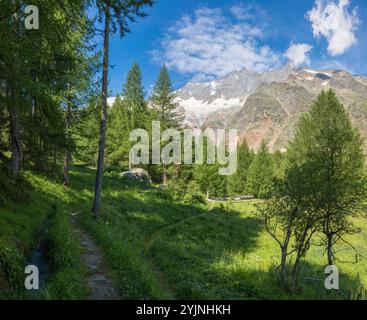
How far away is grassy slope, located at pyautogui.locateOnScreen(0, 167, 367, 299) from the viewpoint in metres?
9.41

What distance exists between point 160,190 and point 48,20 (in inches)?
1030

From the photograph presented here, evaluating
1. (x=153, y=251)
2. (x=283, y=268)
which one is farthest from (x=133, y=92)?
(x=283, y=268)

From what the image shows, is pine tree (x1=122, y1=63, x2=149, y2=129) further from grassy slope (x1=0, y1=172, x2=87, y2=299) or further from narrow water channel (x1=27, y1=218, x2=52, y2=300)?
narrow water channel (x1=27, y1=218, x2=52, y2=300)

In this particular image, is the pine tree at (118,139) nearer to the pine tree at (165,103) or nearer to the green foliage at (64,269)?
the pine tree at (165,103)

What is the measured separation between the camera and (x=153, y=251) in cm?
1516

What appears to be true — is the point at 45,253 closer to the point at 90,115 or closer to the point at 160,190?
the point at 90,115

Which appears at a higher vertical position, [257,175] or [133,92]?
[133,92]

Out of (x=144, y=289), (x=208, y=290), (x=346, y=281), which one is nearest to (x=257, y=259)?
(x=346, y=281)

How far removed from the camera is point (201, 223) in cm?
2708

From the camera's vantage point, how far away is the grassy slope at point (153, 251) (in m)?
9.41

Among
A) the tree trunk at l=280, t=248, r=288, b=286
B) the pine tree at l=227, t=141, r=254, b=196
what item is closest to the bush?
the tree trunk at l=280, t=248, r=288, b=286

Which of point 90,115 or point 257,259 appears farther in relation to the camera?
point 90,115

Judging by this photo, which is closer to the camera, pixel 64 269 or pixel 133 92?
pixel 64 269

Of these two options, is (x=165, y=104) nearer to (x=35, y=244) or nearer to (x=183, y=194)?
(x=183, y=194)
